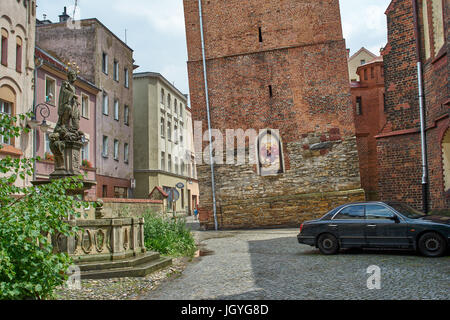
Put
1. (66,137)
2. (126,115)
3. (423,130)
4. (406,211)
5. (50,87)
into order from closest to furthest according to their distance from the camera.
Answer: (66,137) → (406,211) → (423,130) → (50,87) → (126,115)

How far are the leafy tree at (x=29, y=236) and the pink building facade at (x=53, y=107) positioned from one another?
14.4m

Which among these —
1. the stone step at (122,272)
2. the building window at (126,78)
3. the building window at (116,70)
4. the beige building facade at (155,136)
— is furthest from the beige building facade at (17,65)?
the beige building facade at (155,136)

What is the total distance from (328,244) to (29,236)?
760cm

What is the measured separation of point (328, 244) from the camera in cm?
1088

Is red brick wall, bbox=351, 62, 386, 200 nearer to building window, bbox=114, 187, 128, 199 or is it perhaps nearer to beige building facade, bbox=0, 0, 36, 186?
building window, bbox=114, 187, 128, 199

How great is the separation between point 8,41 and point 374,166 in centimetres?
2077

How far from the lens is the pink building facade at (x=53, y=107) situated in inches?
887

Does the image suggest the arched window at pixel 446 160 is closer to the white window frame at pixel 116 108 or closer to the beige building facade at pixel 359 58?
the white window frame at pixel 116 108

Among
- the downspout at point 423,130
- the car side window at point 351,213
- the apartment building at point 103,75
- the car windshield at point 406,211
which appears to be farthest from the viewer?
the apartment building at point 103,75

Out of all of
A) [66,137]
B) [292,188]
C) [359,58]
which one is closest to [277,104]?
[292,188]

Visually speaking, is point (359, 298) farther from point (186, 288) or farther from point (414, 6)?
point (414, 6)

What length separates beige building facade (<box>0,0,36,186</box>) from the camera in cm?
1945

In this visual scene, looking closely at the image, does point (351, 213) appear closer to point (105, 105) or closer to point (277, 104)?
point (277, 104)
